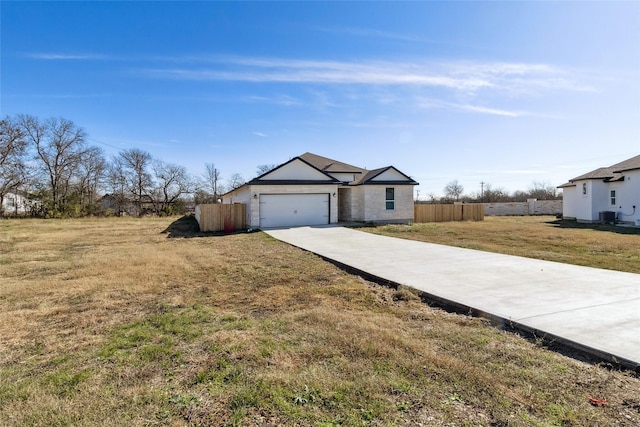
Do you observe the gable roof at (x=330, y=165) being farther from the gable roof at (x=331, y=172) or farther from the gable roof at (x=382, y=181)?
the gable roof at (x=382, y=181)

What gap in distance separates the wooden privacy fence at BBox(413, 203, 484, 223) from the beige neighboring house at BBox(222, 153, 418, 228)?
1378 mm

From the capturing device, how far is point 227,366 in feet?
10.1

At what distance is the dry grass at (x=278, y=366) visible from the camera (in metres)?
2.36

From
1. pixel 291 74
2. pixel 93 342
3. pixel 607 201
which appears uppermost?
pixel 291 74

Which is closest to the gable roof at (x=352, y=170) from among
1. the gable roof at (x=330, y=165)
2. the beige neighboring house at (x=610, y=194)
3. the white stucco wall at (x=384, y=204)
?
the gable roof at (x=330, y=165)

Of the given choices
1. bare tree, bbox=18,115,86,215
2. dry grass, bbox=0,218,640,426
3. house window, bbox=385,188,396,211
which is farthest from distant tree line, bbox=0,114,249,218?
dry grass, bbox=0,218,640,426

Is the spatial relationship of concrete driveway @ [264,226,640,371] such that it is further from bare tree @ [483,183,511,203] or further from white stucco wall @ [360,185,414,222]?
bare tree @ [483,183,511,203]

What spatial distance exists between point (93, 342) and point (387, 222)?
19279 millimetres

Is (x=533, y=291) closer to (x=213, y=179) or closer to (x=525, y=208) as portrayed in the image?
(x=525, y=208)

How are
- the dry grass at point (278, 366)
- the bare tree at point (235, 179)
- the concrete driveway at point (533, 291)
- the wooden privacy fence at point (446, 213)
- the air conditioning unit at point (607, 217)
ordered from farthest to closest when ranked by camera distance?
1. the bare tree at point (235, 179)
2. the wooden privacy fence at point (446, 213)
3. the air conditioning unit at point (607, 217)
4. the concrete driveway at point (533, 291)
5. the dry grass at point (278, 366)

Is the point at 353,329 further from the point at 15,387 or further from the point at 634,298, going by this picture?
the point at 634,298

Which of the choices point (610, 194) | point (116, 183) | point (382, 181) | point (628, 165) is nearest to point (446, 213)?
point (382, 181)

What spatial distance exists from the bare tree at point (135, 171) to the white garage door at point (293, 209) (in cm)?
2980

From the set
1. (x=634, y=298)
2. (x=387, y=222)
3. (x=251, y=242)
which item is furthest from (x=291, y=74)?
(x=634, y=298)
